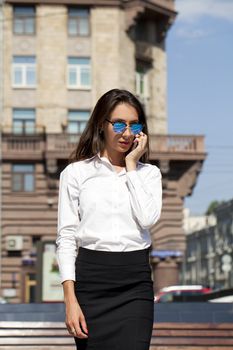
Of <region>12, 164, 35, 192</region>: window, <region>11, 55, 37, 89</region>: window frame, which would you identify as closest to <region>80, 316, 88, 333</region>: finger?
<region>12, 164, 35, 192</region>: window

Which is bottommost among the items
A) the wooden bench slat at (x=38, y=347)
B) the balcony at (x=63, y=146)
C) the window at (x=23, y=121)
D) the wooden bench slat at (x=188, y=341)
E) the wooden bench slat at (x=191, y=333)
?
the wooden bench slat at (x=38, y=347)

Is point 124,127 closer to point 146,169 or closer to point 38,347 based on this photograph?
point 146,169

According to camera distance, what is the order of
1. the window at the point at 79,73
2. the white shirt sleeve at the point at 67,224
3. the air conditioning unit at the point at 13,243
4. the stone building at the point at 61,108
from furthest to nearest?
the window at the point at 79,73 → the stone building at the point at 61,108 → the air conditioning unit at the point at 13,243 → the white shirt sleeve at the point at 67,224

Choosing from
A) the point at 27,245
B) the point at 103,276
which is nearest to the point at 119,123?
the point at 103,276

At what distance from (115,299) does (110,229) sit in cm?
31

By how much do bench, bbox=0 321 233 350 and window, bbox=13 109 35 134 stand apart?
35.6 meters

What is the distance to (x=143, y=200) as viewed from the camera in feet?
13.4

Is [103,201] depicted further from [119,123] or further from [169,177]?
[169,177]

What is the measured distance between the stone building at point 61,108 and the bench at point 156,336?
33.4m

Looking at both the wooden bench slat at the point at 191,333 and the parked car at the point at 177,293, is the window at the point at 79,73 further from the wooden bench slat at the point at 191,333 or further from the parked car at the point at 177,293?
the wooden bench slat at the point at 191,333

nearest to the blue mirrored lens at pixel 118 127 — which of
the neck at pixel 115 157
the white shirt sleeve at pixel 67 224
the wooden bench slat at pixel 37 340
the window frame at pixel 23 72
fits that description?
the neck at pixel 115 157

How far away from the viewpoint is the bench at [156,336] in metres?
7.68

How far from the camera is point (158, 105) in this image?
45.5 m

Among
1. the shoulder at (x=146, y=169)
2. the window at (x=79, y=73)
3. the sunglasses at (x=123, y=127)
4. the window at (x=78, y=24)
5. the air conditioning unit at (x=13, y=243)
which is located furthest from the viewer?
the window at (x=78, y=24)
